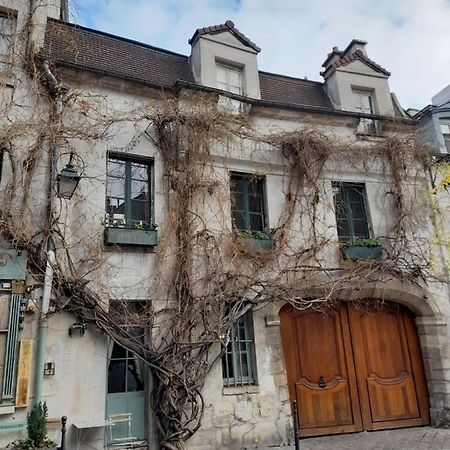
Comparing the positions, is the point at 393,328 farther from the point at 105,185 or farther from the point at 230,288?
the point at 105,185

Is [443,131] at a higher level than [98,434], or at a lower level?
higher

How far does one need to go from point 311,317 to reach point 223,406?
241 centimetres

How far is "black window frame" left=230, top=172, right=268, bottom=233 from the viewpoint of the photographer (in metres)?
7.77

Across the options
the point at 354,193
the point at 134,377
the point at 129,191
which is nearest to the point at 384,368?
the point at 354,193

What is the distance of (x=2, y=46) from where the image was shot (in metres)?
6.66

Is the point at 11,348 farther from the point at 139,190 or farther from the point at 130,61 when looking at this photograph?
the point at 130,61

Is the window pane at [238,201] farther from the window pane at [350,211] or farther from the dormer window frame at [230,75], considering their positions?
the dormer window frame at [230,75]

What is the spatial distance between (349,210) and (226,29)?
4526 millimetres

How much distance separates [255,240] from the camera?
24.5 ft

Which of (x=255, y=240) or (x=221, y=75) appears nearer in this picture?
(x=255, y=240)

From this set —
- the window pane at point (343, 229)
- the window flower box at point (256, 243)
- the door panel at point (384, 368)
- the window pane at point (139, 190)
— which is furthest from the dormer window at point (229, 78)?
the door panel at point (384, 368)

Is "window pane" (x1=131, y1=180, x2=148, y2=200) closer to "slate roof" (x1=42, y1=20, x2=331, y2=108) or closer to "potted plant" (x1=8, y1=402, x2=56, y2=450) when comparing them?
"slate roof" (x1=42, y1=20, x2=331, y2=108)

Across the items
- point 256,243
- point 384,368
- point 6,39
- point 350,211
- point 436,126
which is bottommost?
point 384,368

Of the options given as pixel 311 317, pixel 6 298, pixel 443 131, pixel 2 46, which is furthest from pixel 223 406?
pixel 443 131
